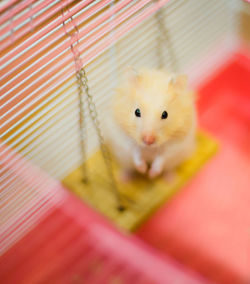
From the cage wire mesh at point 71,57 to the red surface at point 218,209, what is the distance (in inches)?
8.5

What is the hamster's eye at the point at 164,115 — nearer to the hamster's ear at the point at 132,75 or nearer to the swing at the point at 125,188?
the hamster's ear at the point at 132,75

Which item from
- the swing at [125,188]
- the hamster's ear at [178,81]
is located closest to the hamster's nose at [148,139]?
the hamster's ear at [178,81]

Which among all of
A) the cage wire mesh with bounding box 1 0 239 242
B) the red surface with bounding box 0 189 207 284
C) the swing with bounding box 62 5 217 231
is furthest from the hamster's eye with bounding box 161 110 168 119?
the red surface with bounding box 0 189 207 284

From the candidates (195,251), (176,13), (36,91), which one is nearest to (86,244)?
(195,251)

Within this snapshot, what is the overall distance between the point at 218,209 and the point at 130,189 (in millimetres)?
301

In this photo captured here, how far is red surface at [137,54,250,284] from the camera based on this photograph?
1277mm

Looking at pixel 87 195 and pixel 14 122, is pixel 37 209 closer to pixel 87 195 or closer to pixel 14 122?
pixel 87 195

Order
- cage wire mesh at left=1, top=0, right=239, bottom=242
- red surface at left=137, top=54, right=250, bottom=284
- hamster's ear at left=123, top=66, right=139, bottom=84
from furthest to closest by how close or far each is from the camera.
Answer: red surface at left=137, top=54, right=250, bottom=284
hamster's ear at left=123, top=66, right=139, bottom=84
cage wire mesh at left=1, top=0, right=239, bottom=242

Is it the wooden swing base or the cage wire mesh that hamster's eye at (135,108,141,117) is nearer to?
the cage wire mesh

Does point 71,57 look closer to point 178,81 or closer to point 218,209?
point 178,81

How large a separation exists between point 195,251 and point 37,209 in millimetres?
500

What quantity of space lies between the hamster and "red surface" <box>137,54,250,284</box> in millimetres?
304

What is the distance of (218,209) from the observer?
53.5 inches

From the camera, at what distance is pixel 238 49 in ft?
5.29
